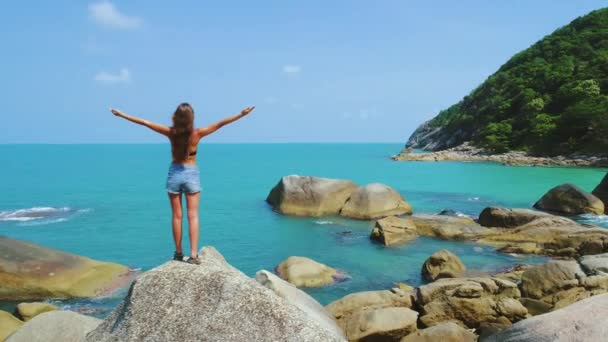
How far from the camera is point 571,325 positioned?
19.7 ft

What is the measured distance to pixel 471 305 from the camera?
11570mm

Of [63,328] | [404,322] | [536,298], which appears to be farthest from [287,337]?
[536,298]

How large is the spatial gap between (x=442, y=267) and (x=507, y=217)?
26.7 ft

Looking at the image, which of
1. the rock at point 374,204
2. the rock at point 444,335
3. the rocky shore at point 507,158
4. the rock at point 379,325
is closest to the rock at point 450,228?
the rock at point 374,204

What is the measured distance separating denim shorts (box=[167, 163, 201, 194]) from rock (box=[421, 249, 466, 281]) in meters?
12.2

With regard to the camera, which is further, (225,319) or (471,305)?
(471,305)

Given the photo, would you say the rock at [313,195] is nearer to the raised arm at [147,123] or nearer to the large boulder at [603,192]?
the large boulder at [603,192]

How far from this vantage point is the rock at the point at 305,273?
16344mm

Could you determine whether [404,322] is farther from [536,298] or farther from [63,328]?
[63,328]

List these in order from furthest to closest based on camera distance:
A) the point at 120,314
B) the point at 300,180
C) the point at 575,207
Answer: the point at 300,180
the point at 575,207
the point at 120,314

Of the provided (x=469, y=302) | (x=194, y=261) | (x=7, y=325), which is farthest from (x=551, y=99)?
(x=194, y=261)

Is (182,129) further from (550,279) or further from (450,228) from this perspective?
(450,228)

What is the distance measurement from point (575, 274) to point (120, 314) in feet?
35.6

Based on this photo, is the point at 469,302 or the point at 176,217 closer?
the point at 176,217
